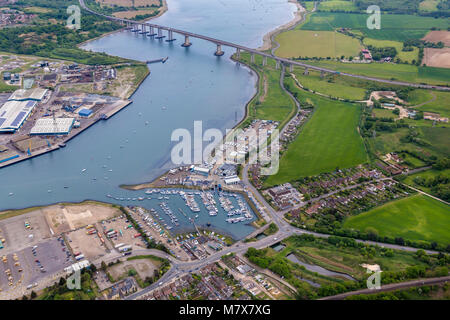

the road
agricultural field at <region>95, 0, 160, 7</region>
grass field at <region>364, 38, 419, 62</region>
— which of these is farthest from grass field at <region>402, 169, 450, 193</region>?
agricultural field at <region>95, 0, 160, 7</region>

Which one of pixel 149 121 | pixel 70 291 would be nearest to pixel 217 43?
pixel 149 121

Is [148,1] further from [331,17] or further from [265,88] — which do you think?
[265,88]

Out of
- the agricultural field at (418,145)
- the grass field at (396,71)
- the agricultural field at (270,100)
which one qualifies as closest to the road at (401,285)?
the agricultural field at (418,145)

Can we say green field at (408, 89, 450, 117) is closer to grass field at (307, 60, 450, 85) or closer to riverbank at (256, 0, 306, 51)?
Answer: grass field at (307, 60, 450, 85)

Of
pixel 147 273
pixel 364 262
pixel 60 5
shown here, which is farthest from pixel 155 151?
pixel 60 5

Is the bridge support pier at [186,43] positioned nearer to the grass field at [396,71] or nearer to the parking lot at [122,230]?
the grass field at [396,71]

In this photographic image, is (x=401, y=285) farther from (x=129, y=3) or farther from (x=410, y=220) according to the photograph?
(x=129, y=3)
